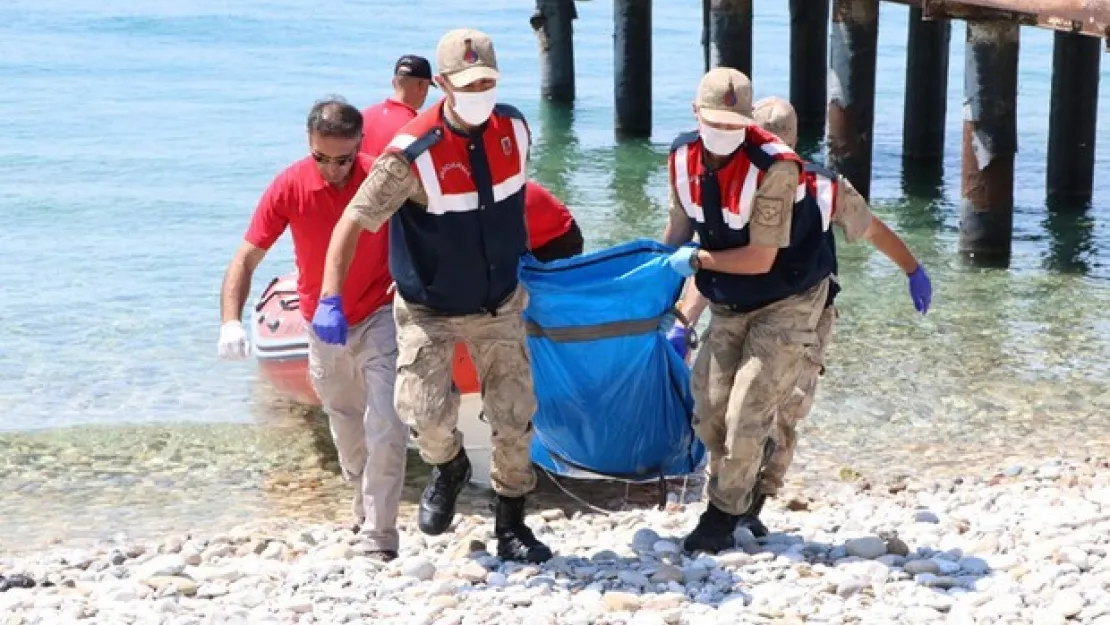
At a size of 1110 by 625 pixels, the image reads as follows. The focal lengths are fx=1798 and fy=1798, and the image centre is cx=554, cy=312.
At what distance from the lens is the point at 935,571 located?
5965 mm

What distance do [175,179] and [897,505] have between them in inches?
572

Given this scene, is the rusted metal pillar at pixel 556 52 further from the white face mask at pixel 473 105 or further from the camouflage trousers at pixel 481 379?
the white face mask at pixel 473 105

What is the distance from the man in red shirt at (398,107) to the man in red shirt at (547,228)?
82 centimetres

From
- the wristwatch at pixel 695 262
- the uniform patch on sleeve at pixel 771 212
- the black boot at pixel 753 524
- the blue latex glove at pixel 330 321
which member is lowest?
the black boot at pixel 753 524

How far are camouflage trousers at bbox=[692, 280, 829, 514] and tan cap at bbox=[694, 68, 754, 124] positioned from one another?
69cm

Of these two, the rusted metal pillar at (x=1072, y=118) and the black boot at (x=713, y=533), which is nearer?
the black boot at (x=713, y=533)

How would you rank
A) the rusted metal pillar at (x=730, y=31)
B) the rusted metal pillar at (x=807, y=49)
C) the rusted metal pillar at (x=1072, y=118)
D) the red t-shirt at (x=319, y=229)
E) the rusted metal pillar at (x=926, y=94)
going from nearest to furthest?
the red t-shirt at (x=319, y=229), the rusted metal pillar at (x=1072, y=118), the rusted metal pillar at (x=730, y=31), the rusted metal pillar at (x=926, y=94), the rusted metal pillar at (x=807, y=49)

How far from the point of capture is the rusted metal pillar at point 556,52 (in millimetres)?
23312

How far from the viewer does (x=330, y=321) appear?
5.71 meters

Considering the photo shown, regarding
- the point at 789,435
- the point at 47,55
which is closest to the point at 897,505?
the point at 789,435

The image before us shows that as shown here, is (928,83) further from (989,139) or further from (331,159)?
(331,159)

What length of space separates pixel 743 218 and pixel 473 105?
0.96m

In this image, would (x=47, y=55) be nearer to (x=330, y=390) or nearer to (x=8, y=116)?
Answer: (x=8, y=116)

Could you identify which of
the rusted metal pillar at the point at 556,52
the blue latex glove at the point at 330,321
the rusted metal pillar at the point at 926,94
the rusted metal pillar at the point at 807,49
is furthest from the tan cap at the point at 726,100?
the rusted metal pillar at the point at 556,52
